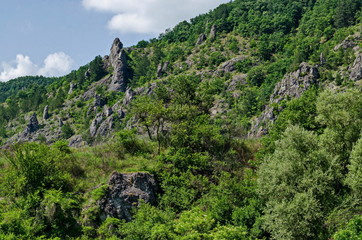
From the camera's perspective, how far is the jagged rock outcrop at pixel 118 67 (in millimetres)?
169075

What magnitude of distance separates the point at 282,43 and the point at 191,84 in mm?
123705

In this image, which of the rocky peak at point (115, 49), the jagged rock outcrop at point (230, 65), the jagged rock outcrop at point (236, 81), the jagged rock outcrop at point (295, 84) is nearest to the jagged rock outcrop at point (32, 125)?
the rocky peak at point (115, 49)

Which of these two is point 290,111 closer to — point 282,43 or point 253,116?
point 253,116

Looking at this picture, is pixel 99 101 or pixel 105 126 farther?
pixel 99 101

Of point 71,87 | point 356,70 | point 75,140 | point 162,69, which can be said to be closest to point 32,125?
point 71,87

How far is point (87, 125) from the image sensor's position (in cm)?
14550

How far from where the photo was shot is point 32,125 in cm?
15612

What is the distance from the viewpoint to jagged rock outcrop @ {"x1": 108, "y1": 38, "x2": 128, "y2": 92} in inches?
6656

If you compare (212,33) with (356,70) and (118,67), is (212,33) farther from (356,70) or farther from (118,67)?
(356,70)

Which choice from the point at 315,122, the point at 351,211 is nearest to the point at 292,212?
the point at 351,211

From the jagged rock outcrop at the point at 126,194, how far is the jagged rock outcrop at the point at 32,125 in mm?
144426

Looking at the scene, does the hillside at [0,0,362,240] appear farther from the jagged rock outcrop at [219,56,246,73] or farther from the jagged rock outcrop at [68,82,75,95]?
the jagged rock outcrop at [68,82,75,95]

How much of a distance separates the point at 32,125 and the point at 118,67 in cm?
5702

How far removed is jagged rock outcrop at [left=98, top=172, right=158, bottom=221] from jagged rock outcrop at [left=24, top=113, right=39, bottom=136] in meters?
144
